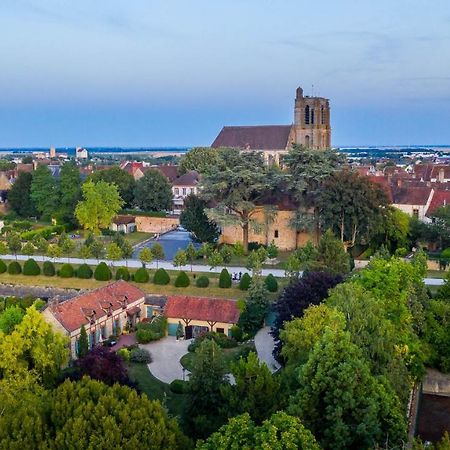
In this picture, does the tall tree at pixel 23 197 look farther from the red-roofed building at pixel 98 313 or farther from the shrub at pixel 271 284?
the shrub at pixel 271 284

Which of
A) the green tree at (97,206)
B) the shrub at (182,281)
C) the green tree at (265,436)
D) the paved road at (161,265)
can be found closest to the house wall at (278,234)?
the paved road at (161,265)

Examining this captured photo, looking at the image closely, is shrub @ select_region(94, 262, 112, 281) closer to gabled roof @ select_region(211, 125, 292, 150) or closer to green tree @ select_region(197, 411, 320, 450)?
green tree @ select_region(197, 411, 320, 450)

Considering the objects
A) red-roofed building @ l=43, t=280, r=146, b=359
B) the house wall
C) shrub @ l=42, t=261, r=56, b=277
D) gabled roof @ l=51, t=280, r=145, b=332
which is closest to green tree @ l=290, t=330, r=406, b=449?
red-roofed building @ l=43, t=280, r=146, b=359

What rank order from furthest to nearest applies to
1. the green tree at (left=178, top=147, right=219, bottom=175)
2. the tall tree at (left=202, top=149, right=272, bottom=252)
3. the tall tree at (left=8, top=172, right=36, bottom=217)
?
the green tree at (left=178, top=147, right=219, bottom=175), the tall tree at (left=8, top=172, right=36, bottom=217), the tall tree at (left=202, top=149, right=272, bottom=252)

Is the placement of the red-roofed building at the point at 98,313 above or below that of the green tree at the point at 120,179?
below

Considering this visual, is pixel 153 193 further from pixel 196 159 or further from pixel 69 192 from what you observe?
pixel 196 159

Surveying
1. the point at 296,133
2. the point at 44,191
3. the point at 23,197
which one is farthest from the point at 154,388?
the point at 296,133

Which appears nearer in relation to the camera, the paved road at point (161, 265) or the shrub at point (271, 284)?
the shrub at point (271, 284)
